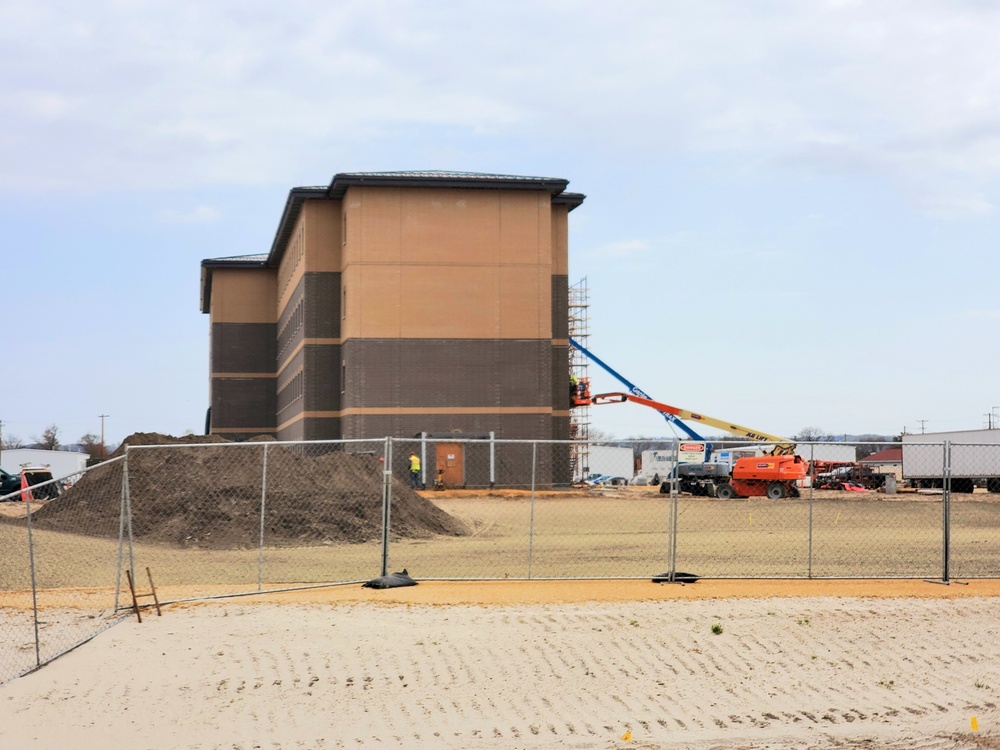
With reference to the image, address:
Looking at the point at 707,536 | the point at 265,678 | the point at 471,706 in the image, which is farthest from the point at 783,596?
the point at 707,536

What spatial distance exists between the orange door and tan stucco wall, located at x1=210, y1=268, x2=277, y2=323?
30.9 m

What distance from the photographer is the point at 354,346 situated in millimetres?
55875

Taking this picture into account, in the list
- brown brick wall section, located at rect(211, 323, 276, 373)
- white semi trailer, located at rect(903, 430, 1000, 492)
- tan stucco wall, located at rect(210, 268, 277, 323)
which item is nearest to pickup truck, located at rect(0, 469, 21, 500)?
brown brick wall section, located at rect(211, 323, 276, 373)

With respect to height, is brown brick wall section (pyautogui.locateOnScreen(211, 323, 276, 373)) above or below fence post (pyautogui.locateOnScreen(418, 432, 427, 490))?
above

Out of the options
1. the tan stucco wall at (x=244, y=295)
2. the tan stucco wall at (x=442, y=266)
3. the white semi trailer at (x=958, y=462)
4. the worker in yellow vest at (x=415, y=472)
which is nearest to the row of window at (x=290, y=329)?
the tan stucco wall at (x=244, y=295)

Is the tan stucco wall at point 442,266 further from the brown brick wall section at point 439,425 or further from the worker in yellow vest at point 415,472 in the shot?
the worker in yellow vest at point 415,472

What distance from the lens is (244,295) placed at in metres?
81.7

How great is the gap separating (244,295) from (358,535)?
5593 cm

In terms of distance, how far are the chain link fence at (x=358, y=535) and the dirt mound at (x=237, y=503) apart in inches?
2.4

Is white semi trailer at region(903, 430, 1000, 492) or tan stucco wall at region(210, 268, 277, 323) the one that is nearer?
white semi trailer at region(903, 430, 1000, 492)

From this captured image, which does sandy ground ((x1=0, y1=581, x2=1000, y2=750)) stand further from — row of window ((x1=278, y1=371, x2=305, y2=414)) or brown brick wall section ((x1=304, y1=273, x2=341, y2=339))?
row of window ((x1=278, y1=371, x2=305, y2=414))

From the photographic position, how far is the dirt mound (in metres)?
27.9

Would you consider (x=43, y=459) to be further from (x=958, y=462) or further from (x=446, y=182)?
(x=958, y=462)

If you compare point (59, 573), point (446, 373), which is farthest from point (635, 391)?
point (59, 573)
